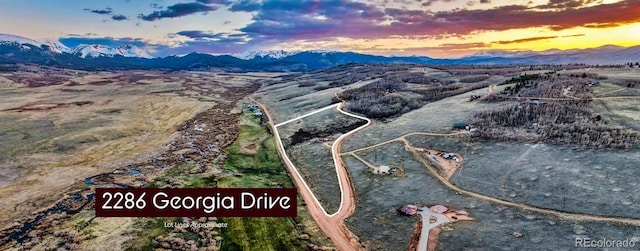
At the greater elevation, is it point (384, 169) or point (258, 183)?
point (384, 169)

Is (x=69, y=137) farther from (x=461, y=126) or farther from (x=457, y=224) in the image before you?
(x=461, y=126)

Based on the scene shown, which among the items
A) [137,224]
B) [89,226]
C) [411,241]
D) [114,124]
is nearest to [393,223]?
[411,241]

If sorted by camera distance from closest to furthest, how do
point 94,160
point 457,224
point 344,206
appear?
point 457,224, point 344,206, point 94,160

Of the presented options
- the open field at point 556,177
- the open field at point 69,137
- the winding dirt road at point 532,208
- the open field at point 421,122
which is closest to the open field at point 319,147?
the open field at point 421,122

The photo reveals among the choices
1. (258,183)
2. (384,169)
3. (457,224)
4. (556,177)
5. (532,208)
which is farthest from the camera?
(258,183)

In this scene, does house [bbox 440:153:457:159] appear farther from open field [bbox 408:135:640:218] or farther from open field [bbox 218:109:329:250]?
open field [bbox 218:109:329:250]

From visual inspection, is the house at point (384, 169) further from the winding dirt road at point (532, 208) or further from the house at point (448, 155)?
the house at point (448, 155)

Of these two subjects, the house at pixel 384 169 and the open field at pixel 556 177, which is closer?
the open field at pixel 556 177

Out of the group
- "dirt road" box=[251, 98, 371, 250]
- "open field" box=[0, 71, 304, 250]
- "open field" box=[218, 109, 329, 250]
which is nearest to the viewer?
"open field" box=[218, 109, 329, 250]

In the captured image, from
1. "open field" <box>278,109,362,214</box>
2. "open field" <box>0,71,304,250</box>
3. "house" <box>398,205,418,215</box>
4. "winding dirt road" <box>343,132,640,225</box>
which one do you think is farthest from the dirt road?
"winding dirt road" <box>343,132,640,225</box>

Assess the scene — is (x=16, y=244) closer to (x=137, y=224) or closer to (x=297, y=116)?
(x=137, y=224)

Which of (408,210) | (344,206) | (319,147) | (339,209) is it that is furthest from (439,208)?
(319,147)

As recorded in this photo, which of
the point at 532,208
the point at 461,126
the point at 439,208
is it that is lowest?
the point at 439,208
